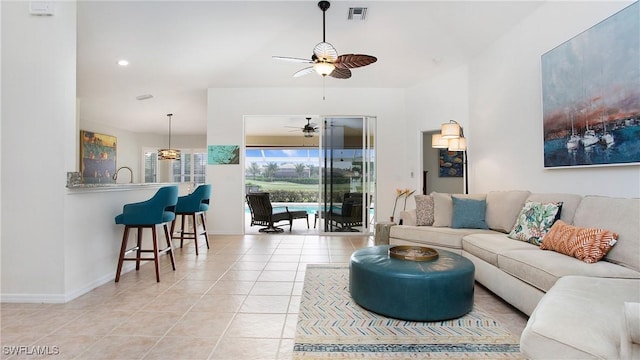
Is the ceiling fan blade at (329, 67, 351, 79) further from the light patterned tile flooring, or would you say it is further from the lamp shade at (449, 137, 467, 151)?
the light patterned tile flooring

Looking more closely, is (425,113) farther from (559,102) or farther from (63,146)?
(63,146)

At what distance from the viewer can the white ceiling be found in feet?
13.1

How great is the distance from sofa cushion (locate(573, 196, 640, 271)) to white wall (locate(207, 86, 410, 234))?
3758 mm

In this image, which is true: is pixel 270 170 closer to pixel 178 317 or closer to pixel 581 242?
pixel 178 317

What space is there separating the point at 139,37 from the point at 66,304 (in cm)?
354

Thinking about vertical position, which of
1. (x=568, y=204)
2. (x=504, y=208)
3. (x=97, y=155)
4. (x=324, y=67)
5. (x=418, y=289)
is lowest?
(x=418, y=289)

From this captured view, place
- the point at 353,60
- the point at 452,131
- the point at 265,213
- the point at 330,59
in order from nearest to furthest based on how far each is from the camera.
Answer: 1. the point at 330,59
2. the point at 353,60
3. the point at 452,131
4. the point at 265,213

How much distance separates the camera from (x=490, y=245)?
9.87ft

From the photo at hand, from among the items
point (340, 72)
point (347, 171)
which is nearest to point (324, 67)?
point (340, 72)

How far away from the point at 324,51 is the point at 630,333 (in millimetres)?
3058

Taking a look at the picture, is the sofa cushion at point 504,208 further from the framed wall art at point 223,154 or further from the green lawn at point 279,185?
the green lawn at point 279,185

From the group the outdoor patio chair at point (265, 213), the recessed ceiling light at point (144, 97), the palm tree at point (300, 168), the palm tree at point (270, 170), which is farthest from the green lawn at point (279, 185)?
the recessed ceiling light at point (144, 97)

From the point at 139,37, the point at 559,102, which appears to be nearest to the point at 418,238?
the point at 559,102

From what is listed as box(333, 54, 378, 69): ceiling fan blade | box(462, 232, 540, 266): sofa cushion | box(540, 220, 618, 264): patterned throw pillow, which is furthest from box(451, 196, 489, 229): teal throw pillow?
box(333, 54, 378, 69): ceiling fan blade
